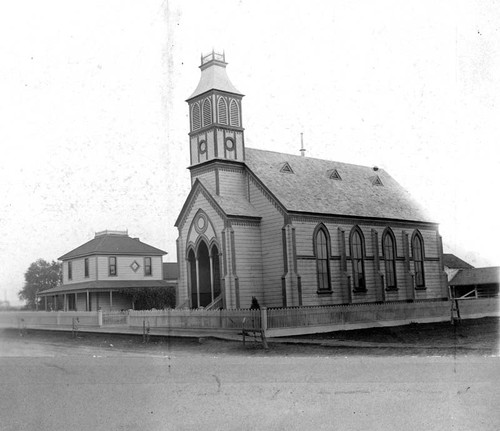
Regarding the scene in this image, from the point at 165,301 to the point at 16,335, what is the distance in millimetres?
17185

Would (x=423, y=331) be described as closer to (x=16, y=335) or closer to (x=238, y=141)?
(x=238, y=141)

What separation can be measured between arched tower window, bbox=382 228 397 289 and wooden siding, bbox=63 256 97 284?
69.9ft

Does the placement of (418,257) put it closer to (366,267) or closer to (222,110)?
(366,267)

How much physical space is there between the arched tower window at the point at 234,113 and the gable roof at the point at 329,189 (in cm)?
222

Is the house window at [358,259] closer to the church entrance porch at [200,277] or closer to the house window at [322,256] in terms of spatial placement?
the house window at [322,256]

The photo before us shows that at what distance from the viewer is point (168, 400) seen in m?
11.8

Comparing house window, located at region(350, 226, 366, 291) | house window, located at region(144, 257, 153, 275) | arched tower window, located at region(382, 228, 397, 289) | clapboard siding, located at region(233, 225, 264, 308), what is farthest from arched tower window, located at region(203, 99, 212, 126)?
arched tower window, located at region(382, 228, 397, 289)

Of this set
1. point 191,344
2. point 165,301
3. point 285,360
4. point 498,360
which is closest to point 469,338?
point 498,360

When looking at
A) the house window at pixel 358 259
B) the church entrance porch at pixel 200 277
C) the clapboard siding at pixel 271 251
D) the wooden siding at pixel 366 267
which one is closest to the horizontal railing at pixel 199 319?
the church entrance porch at pixel 200 277

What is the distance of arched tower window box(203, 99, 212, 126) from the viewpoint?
119ft

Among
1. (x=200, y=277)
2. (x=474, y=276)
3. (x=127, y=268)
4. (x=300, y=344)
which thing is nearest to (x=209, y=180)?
(x=200, y=277)

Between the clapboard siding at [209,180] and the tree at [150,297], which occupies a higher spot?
the clapboard siding at [209,180]

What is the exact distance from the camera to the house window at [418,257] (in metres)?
43.0

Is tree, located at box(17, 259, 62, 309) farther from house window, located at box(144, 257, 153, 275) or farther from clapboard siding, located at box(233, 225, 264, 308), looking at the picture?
clapboard siding, located at box(233, 225, 264, 308)
